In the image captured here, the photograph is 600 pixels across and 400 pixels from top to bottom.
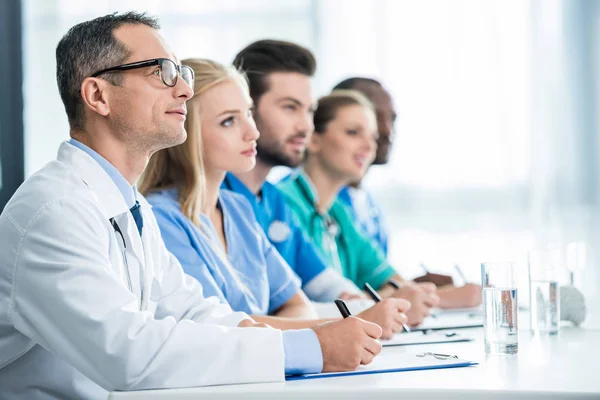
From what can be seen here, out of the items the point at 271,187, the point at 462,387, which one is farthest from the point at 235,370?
the point at 271,187

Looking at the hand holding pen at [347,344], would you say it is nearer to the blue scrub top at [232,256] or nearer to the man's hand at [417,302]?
the blue scrub top at [232,256]

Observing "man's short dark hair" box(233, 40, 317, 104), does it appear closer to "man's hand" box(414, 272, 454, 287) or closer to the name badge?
the name badge

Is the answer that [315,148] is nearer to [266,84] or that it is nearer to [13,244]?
[266,84]

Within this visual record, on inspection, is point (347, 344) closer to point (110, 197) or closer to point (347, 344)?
point (347, 344)

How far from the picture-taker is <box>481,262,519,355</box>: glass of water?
4.79 feet

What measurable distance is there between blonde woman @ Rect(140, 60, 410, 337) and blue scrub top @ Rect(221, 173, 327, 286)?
0.19 meters

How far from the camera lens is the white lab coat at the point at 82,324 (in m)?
1.15

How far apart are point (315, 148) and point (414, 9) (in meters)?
2.06

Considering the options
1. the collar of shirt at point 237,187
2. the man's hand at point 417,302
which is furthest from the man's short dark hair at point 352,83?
the man's hand at point 417,302

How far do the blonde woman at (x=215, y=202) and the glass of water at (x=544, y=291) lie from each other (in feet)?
1.67

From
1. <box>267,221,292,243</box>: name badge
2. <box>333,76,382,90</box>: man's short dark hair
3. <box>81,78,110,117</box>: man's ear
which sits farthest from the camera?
<box>333,76,382,90</box>: man's short dark hair

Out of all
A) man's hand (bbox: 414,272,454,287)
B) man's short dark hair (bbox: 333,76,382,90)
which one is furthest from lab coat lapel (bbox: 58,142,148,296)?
man's short dark hair (bbox: 333,76,382,90)

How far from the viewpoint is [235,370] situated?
1.18 meters

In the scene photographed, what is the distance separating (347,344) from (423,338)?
0.51m
